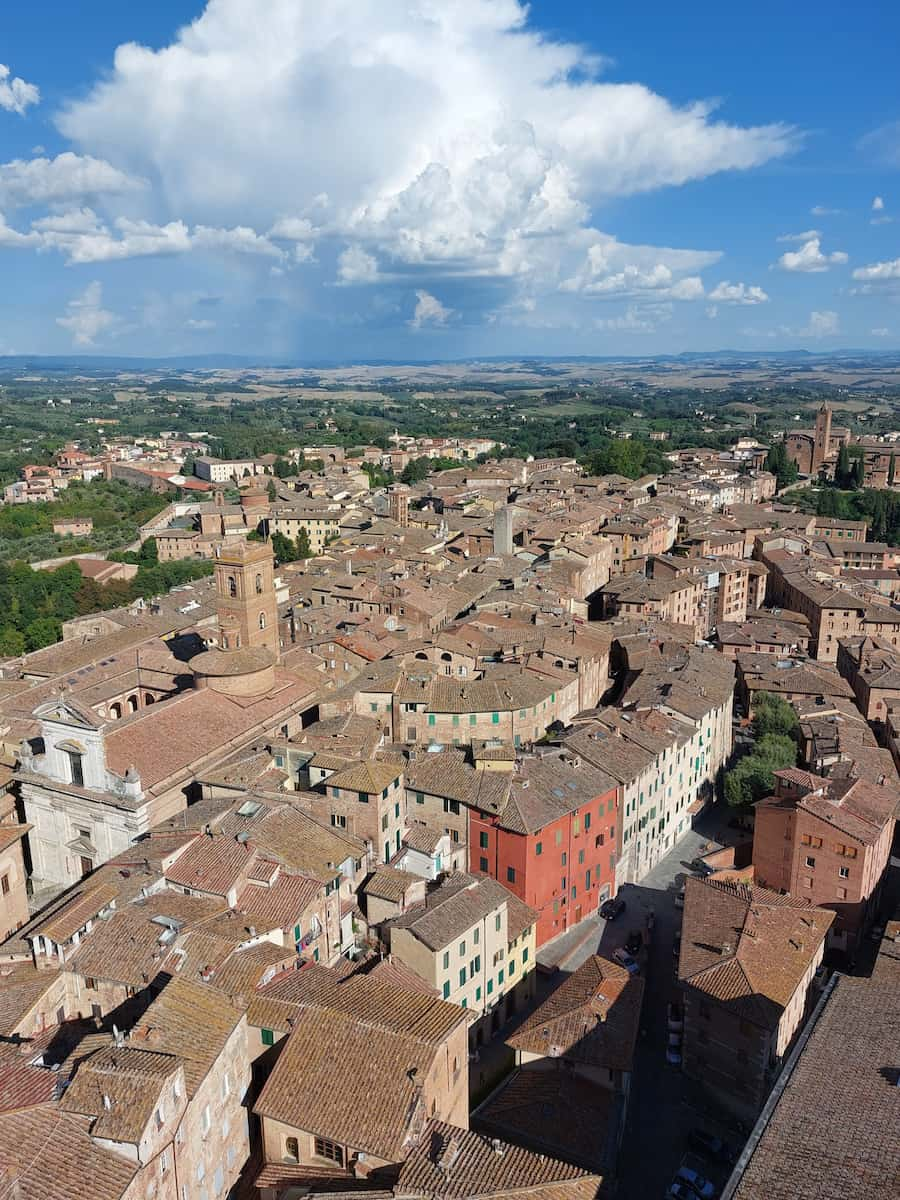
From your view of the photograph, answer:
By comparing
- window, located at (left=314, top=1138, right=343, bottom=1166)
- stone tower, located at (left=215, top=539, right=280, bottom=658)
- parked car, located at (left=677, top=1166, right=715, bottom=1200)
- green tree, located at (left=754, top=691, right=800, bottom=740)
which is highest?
stone tower, located at (left=215, top=539, right=280, bottom=658)

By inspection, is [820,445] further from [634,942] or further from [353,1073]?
[353,1073]

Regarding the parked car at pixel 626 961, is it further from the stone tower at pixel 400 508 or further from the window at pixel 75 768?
the stone tower at pixel 400 508

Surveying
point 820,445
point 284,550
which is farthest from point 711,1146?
point 820,445

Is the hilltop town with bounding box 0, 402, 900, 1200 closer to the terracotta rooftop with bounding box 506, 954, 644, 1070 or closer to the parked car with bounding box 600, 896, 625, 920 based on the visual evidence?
the terracotta rooftop with bounding box 506, 954, 644, 1070

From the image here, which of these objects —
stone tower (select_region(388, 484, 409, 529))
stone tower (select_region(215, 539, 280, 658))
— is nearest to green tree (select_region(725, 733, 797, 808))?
stone tower (select_region(215, 539, 280, 658))

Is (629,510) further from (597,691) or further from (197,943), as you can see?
(197,943)
